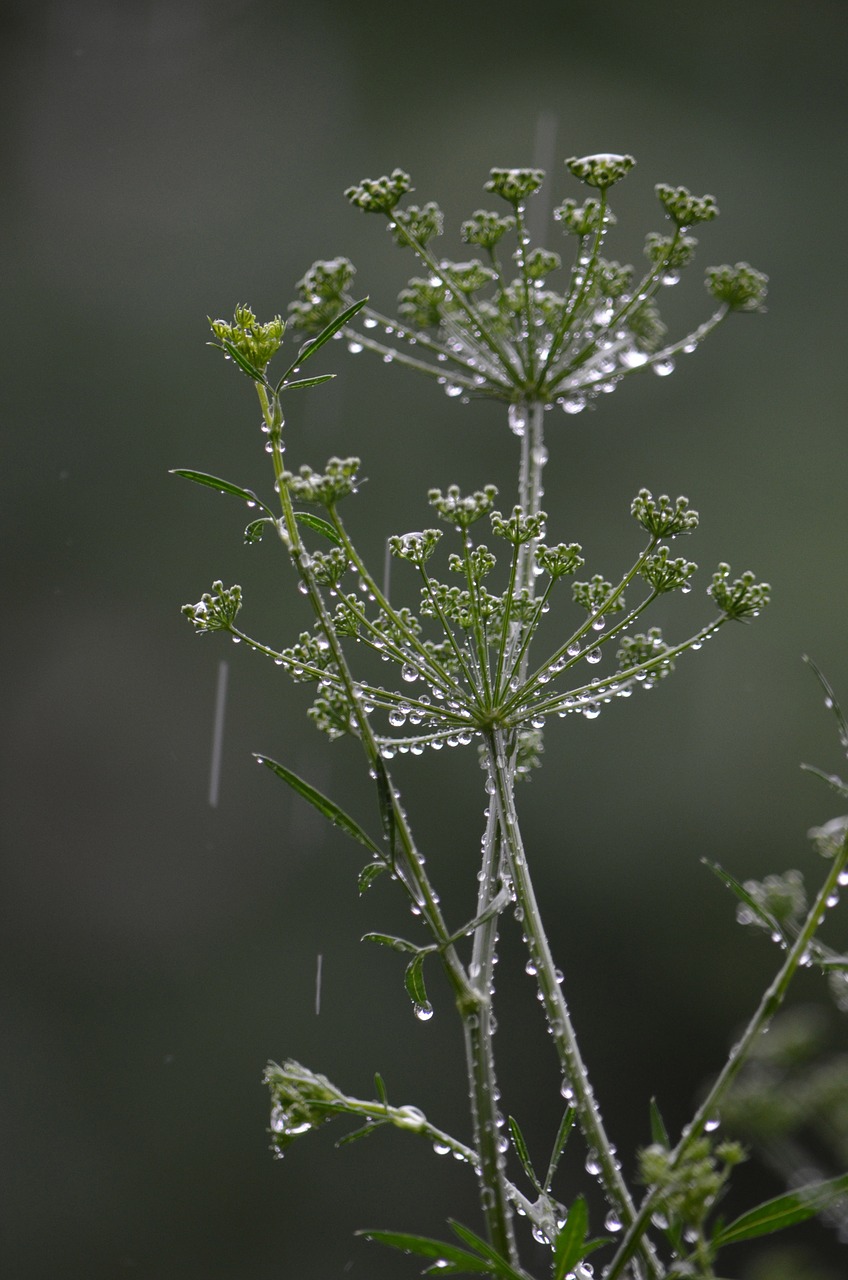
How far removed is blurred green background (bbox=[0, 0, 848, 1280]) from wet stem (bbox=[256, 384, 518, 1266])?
4.16 m

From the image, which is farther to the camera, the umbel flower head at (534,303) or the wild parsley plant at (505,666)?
the umbel flower head at (534,303)

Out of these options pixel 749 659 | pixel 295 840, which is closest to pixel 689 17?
pixel 749 659

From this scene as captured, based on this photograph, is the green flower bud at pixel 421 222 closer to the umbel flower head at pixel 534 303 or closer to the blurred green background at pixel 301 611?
the umbel flower head at pixel 534 303

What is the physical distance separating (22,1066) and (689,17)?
7.41 metres

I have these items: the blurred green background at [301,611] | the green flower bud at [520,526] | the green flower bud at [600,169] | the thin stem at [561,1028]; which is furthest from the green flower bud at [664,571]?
the blurred green background at [301,611]

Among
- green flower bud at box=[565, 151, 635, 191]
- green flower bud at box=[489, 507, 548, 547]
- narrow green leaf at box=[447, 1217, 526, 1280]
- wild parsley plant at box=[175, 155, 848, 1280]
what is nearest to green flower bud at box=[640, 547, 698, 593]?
wild parsley plant at box=[175, 155, 848, 1280]

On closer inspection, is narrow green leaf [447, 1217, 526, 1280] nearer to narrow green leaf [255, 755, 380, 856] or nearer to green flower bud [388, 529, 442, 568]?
narrow green leaf [255, 755, 380, 856]

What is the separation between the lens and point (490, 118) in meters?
6.89

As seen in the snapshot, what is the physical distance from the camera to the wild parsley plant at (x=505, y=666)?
0.76 m

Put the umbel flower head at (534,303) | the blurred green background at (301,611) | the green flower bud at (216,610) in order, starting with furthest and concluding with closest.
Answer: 1. the blurred green background at (301,611)
2. the umbel flower head at (534,303)
3. the green flower bud at (216,610)

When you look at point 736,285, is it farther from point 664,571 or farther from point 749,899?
point 749,899

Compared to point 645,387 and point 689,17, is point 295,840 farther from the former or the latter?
point 689,17

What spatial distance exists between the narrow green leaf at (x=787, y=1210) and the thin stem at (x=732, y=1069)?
5cm

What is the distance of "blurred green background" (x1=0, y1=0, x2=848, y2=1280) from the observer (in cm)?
533
